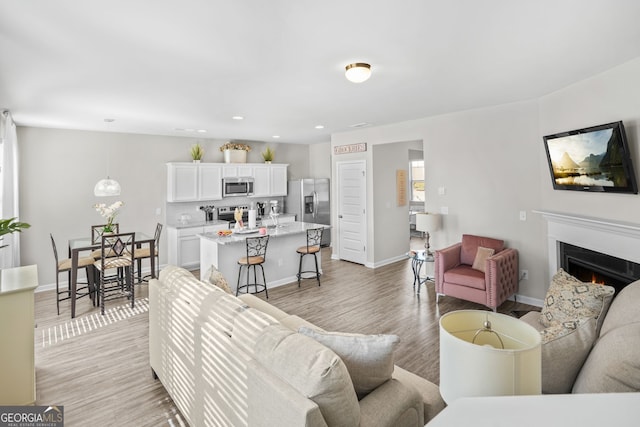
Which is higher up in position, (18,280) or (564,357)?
(18,280)

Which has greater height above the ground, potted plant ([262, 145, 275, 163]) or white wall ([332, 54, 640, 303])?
potted plant ([262, 145, 275, 163])

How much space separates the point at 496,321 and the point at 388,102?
3.41 m

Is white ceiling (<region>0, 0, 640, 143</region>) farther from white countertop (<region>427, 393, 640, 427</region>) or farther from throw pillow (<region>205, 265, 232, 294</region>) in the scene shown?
white countertop (<region>427, 393, 640, 427</region>)

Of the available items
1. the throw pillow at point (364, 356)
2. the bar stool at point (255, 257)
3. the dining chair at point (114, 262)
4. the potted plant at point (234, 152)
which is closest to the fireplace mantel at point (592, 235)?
the throw pillow at point (364, 356)

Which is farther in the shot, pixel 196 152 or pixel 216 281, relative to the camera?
pixel 196 152

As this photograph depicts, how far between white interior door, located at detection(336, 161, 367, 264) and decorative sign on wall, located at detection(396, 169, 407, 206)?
2.85 ft

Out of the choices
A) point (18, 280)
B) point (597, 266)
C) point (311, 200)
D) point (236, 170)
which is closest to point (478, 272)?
point (597, 266)

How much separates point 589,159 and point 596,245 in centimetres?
86

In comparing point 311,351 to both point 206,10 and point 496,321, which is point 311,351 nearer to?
point 496,321

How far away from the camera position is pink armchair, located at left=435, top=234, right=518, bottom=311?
387cm

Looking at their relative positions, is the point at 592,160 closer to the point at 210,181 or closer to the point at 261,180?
the point at 261,180

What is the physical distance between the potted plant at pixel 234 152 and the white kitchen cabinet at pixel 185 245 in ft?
4.99

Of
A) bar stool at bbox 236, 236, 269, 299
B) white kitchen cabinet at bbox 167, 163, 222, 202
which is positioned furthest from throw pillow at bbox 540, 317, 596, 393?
white kitchen cabinet at bbox 167, 163, 222, 202

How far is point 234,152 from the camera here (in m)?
7.02
